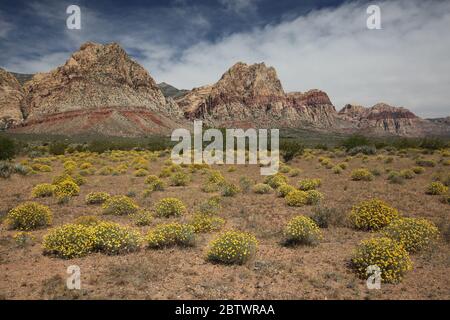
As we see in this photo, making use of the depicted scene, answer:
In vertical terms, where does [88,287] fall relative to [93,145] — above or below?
below

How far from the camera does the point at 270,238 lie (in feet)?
36.0

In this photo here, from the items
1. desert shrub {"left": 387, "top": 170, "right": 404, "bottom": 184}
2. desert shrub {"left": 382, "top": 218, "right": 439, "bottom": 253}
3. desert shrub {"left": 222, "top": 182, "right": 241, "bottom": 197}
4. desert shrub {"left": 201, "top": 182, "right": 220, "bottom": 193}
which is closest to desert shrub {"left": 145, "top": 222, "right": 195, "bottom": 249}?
desert shrub {"left": 382, "top": 218, "right": 439, "bottom": 253}

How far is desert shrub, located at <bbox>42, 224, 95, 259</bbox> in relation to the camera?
29.6 feet

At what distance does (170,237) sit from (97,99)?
115 m

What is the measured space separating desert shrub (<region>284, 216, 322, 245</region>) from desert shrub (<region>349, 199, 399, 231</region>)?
210 centimetres

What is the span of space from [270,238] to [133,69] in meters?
135

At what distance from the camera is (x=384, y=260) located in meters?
7.75

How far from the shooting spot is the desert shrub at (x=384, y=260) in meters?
7.61

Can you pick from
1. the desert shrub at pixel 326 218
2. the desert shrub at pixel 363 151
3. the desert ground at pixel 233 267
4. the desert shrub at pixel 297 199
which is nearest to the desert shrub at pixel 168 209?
the desert ground at pixel 233 267

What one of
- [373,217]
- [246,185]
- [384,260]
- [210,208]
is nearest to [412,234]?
[373,217]

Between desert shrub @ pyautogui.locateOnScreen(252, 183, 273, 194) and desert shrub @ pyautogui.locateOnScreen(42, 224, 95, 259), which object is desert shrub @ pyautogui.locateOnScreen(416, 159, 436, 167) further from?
desert shrub @ pyautogui.locateOnScreen(42, 224, 95, 259)

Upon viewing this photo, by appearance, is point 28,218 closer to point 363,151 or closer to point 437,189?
point 437,189

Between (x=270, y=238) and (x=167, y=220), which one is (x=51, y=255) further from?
(x=270, y=238)
